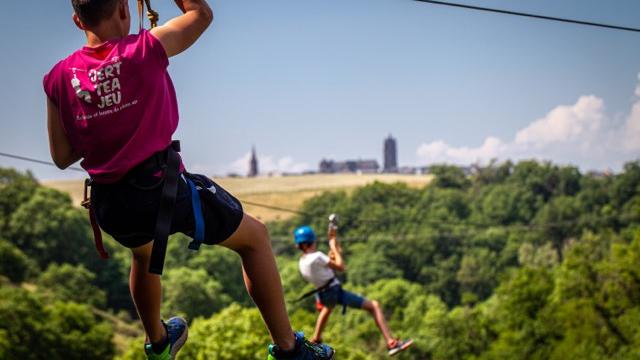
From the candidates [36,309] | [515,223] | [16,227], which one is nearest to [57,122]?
[36,309]

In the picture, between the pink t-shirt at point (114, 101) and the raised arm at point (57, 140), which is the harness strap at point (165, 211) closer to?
the pink t-shirt at point (114, 101)

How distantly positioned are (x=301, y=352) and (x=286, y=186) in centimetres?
14594

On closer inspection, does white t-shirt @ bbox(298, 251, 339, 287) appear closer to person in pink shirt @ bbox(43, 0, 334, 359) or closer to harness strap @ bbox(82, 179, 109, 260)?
harness strap @ bbox(82, 179, 109, 260)

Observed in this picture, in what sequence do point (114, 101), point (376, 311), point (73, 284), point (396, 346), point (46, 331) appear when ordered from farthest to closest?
point (73, 284) → point (46, 331) → point (396, 346) → point (376, 311) → point (114, 101)

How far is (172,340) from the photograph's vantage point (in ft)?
15.4

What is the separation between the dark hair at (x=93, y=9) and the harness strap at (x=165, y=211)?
0.62 metres

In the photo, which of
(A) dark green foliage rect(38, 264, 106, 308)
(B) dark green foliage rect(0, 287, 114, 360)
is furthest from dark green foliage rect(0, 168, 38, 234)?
(B) dark green foliage rect(0, 287, 114, 360)

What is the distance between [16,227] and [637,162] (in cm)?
6240

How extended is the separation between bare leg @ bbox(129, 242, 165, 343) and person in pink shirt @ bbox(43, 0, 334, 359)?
16 centimetres

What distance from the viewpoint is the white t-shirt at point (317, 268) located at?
36.2 feet

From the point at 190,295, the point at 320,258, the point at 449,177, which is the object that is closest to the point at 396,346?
the point at 320,258

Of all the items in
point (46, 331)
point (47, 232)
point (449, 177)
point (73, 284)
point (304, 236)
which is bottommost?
point (73, 284)

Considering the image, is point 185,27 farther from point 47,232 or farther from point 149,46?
point 47,232

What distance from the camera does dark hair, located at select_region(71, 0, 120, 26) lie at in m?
3.91
